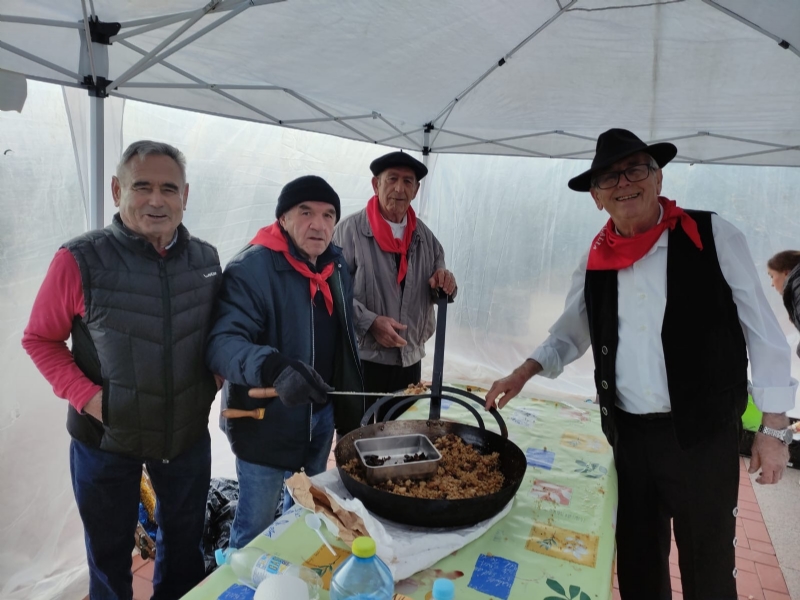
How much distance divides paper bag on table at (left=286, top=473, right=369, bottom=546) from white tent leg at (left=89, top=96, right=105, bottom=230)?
1.60m

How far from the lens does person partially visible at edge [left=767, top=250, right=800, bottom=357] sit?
257cm

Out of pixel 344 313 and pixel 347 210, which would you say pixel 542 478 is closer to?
pixel 344 313

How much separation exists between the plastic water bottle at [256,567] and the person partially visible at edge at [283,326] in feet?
2.09

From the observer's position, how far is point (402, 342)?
2.34 metres

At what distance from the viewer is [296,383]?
4.22ft

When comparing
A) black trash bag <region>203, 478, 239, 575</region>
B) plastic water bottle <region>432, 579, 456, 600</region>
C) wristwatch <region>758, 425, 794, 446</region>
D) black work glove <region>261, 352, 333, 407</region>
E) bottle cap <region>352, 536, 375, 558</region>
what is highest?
black work glove <region>261, 352, 333, 407</region>

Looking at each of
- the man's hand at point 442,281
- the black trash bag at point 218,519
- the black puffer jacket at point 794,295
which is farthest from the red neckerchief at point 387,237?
the black puffer jacket at point 794,295

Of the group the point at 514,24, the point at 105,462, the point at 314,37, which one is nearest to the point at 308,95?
the point at 314,37

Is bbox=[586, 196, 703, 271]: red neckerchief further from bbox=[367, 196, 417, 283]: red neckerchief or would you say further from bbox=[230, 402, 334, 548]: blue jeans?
bbox=[230, 402, 334, 548]: blue jeans

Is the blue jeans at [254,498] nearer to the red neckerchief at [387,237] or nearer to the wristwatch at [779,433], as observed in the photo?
the red neckerchief at [387,237]

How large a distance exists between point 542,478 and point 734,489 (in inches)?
25.4

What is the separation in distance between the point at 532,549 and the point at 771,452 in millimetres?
983

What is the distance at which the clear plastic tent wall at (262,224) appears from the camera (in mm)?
2070

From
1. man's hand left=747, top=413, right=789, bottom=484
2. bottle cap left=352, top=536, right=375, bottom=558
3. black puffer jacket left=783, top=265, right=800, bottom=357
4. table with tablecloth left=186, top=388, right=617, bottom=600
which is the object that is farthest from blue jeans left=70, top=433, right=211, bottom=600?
black puffer jacket left=783, top=265, right=800, bottom=357
